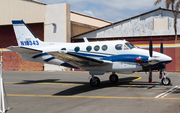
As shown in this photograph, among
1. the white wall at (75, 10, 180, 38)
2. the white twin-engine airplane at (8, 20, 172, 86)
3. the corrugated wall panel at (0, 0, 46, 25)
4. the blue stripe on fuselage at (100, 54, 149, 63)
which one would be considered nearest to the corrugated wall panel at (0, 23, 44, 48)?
the corrugated wall panel at (0, 0, 46, 25)

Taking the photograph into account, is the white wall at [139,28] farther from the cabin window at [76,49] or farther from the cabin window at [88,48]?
the cabin window at [88,48]

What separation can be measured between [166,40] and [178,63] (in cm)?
386

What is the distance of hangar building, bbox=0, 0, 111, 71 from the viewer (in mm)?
36031

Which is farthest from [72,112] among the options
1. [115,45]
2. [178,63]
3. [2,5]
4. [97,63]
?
[2,5]

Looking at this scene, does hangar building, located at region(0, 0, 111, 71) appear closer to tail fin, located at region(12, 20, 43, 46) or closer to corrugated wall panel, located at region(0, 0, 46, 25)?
corrugated wall panel, located at region(0, 0, 46, 25)

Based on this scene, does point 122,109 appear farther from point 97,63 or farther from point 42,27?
point 42,27

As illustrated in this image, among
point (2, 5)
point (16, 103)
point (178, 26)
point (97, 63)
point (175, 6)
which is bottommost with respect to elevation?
point (16, 103)

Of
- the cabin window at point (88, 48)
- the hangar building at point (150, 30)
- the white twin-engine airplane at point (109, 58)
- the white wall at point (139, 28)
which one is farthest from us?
the white wall at point (139, 28)

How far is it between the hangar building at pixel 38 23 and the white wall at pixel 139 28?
5201mm

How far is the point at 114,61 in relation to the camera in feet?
48.3

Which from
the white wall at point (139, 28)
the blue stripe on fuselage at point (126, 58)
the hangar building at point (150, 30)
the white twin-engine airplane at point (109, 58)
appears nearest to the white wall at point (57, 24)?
the white wall at point (139, 28)

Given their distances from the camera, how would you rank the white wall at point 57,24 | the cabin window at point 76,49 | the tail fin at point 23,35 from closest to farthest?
1. the cabin window at point 76,49
2. the tail fin at point 23,35
3. the white wall at point 57,24

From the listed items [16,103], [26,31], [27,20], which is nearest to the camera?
[16,103]

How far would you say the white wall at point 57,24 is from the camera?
35750 millimetres
